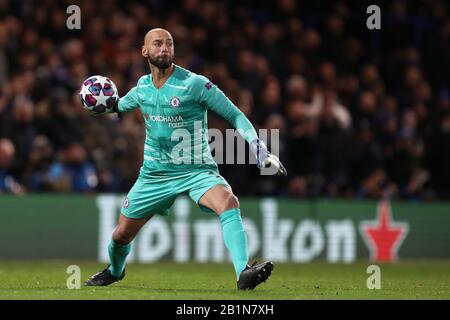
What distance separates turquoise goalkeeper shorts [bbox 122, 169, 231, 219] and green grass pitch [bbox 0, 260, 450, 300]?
0.70m

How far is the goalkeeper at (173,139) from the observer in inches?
352

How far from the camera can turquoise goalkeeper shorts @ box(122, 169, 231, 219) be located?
898 cm

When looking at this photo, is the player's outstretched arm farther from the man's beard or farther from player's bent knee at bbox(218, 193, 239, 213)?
player's bent knee at bbox(218, 193, 239, 213)

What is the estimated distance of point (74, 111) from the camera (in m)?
15.5

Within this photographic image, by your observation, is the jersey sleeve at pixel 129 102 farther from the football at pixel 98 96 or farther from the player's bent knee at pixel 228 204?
the player's bent knee at pixel 228 204

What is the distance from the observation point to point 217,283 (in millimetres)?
10188

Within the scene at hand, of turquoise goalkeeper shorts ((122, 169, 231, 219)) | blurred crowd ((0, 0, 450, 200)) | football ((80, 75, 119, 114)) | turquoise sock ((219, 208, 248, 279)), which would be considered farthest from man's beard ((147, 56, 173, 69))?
blurred crowd ((0, 0, 450, 200))

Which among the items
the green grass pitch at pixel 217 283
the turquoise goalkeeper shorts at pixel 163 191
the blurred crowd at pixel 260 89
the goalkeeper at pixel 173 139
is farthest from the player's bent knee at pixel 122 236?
the blurred crowd at pixel 260 89

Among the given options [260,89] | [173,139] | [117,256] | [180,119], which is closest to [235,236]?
[173,139]

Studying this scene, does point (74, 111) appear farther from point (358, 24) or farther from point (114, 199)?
point (358, 24)

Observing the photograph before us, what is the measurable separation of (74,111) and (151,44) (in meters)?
6.69

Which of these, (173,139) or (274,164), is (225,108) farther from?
(274,164)

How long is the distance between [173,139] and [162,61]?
0.69 m
